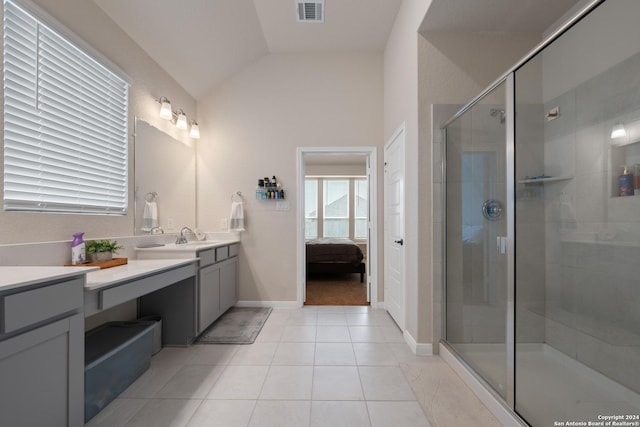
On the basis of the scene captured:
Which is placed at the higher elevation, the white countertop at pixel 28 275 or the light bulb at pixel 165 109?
the light bulb at pixel 165 109

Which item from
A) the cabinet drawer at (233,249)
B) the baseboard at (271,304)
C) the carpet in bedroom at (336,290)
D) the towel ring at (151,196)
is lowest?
the carpet in bedroom at (336,290)

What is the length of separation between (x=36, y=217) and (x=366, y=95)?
3287 millimetres

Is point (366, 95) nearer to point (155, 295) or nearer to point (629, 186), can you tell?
point (629, 186)

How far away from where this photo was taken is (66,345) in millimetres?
1193

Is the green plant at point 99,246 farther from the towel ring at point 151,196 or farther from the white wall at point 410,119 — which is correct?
the white wall at point 410,119

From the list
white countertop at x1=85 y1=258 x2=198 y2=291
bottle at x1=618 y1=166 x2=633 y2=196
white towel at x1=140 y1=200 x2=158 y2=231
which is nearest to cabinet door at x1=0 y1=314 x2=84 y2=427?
white countertop at x1=85 y1=258 x2=198 y2=291

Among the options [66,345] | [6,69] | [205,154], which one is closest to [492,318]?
[66,345]

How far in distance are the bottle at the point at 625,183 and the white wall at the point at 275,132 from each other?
223 cm

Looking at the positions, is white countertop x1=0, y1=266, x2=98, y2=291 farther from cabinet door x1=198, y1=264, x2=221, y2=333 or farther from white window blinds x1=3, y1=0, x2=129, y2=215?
cabinet door x1=198, y1=264, x2=221, y2=333

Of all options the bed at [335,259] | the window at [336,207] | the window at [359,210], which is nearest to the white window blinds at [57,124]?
the bed at [335,259]

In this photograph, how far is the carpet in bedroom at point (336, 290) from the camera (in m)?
3.78

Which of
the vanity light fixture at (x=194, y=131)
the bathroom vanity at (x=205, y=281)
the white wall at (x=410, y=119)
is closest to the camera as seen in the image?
the white wall at (x=410, y=119)

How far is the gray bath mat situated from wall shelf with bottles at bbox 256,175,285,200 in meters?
1.37

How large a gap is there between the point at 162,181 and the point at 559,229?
135 inches
